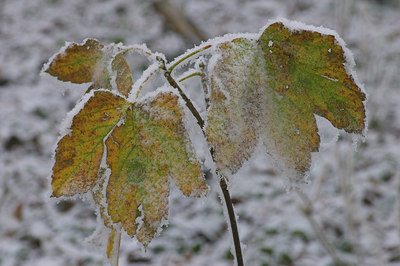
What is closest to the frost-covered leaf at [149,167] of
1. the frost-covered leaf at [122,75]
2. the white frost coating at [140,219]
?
the white frost coating at [140,219]

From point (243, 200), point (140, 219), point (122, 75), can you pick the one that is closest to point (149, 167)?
point (140, 219)

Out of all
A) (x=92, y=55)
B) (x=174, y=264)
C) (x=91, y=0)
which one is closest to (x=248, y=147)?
(x=92, y=55)

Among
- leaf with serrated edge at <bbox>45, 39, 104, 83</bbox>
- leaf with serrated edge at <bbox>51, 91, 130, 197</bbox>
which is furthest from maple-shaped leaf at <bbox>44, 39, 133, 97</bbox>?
leaf with serrated edge at <bbox>51, 91, 130, 197</bbox>

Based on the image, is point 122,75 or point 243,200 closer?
point 122,75

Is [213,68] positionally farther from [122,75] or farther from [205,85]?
[122,75]

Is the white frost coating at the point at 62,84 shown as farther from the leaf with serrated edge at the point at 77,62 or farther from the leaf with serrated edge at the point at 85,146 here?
the leaf with serrated edge at the point at 85,146

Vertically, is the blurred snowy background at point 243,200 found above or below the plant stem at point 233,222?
above
